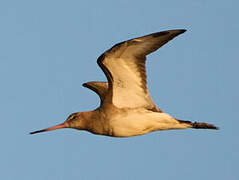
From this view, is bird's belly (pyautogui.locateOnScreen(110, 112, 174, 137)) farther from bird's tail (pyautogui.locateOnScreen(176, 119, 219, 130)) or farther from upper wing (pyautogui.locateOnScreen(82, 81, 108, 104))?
upper wing (pyautogui.locateOnScreen(82, 81, 108, 104))

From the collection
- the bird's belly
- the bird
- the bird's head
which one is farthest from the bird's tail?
the bird's head

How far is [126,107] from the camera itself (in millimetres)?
13445

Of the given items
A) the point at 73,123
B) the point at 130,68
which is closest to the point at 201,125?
the point at 130,68

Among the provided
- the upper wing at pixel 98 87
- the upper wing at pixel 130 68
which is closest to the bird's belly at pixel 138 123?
the upper wing at pixel 130 68

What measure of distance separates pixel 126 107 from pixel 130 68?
3.29 feet

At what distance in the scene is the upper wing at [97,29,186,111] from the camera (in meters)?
12.1

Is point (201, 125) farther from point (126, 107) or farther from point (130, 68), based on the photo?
point (130, 68)

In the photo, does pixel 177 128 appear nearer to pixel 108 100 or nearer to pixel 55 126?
pixel 108 100

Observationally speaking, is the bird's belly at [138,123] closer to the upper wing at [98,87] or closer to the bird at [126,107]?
the bird at [126,107]

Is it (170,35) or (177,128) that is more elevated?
(170,35)

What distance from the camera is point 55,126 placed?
1409 cm

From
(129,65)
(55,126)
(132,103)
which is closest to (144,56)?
(129,65)

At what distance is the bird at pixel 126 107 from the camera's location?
41.8ft

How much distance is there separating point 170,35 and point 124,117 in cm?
228
